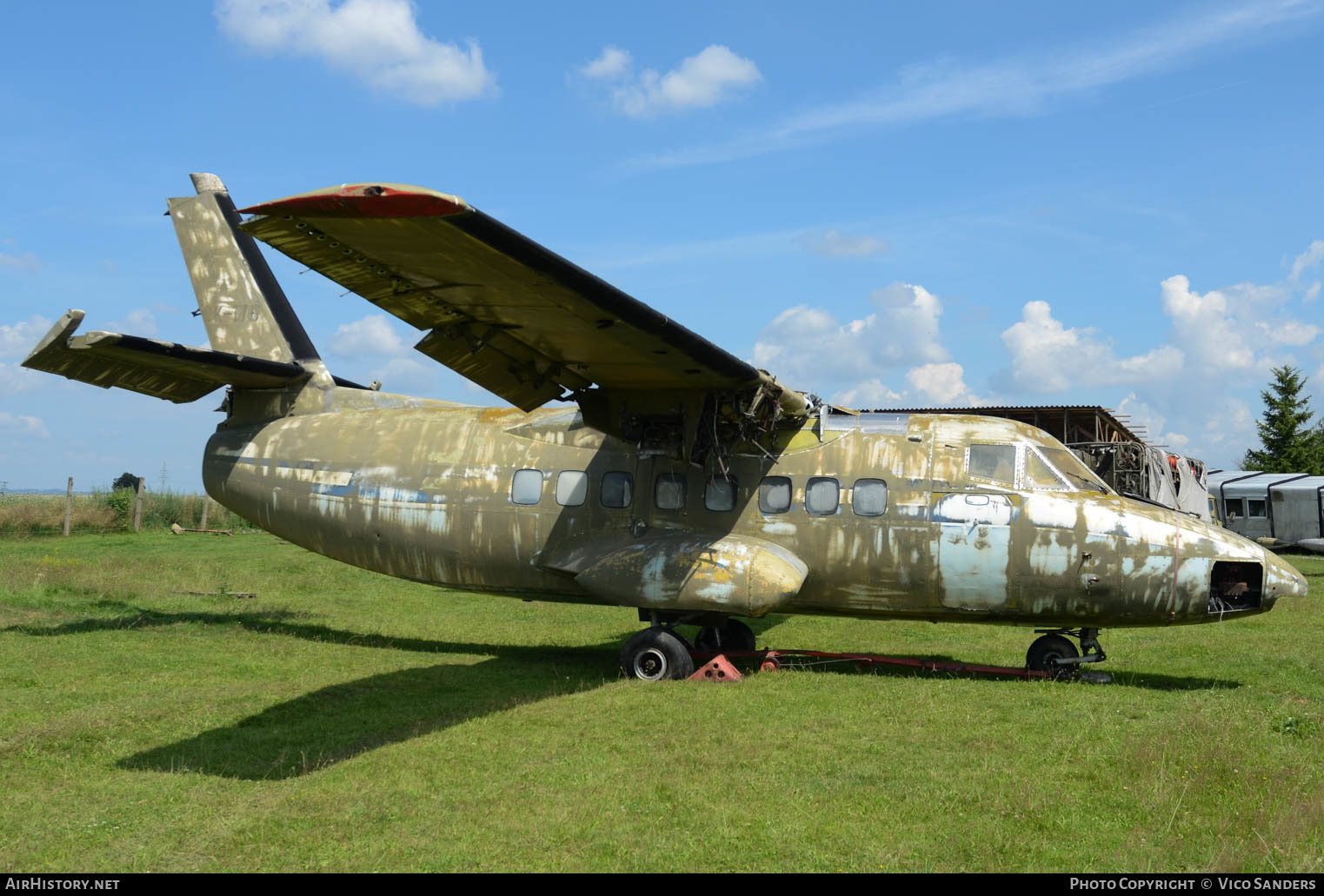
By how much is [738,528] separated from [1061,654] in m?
4.91

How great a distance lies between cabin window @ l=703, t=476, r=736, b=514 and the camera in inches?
554

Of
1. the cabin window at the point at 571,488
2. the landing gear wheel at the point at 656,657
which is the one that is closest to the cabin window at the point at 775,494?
the landing gear wheel at the point at 656,657

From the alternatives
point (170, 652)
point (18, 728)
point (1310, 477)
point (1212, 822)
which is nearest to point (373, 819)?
point (18, 728)

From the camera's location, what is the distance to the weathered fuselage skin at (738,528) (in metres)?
12.8

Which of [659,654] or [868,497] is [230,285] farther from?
[868,497]

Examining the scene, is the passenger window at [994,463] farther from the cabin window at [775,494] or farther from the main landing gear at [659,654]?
the main landing gear at [659,654]

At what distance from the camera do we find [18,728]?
1006 centimetres

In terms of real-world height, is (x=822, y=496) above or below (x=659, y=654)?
above

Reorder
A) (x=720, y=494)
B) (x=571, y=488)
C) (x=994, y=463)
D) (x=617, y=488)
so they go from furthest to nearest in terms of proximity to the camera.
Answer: (x=571, y=488), (x=617, y=488), (x=720, y=494), (x=994, y=463)

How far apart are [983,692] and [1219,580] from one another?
3675mm

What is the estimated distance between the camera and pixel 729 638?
645 inches

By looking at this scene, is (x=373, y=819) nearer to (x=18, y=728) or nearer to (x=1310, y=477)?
(x=18, y=728)

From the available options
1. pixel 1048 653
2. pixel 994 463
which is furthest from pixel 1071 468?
pixel 1048 653

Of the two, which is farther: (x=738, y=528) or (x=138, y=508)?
(x=138, y=508)
